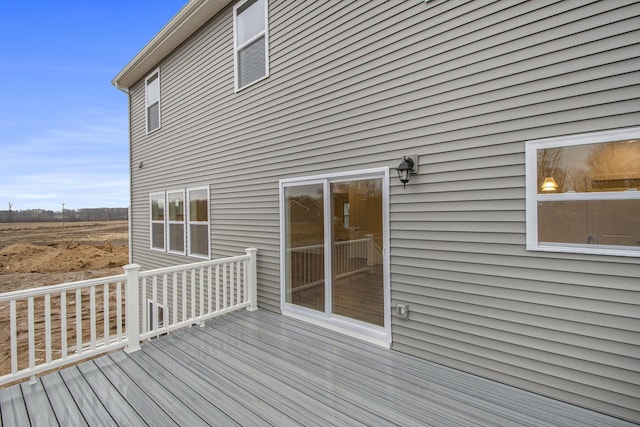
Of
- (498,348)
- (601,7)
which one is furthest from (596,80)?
(498,348)

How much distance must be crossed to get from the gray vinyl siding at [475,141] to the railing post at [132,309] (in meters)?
1.86

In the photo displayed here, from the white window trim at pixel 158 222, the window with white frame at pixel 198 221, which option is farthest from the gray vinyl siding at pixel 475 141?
the white window trim at pixel 158 222

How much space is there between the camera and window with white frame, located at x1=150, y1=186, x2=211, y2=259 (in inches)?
241

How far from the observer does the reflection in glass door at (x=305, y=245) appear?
400cm

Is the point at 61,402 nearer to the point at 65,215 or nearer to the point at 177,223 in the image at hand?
the point at 177,223

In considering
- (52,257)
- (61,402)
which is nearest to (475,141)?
(61,402)

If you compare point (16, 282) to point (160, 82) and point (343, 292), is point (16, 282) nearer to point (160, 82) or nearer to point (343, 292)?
point (160, 82)

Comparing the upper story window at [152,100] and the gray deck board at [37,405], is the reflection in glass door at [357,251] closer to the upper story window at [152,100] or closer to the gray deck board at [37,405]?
the gray deck board at [37,405]

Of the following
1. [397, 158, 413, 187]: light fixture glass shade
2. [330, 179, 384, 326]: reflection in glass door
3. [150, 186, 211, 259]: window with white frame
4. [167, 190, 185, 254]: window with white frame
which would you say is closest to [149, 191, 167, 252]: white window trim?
[150, 186, 211, 259]: window with white frame

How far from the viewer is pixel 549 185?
237 centimetres

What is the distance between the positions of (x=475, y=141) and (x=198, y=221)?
544cm

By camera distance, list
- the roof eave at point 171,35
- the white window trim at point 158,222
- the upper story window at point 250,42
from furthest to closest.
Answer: the white window trim at point 158,222, the roof eave at point 171,35, the upper story window at point 250,42

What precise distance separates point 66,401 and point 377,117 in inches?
155

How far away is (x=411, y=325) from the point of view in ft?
10.2
